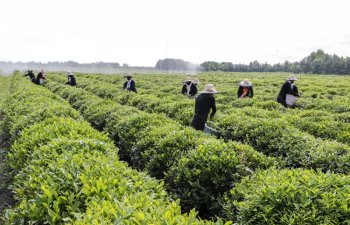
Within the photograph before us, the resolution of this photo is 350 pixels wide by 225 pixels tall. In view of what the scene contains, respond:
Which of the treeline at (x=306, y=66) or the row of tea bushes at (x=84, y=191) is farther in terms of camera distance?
the treeline at (x=306, y=66)

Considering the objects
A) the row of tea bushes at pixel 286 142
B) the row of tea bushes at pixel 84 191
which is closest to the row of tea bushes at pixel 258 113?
the row of tea bushes at pixel 286 142

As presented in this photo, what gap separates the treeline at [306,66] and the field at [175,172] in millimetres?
98291

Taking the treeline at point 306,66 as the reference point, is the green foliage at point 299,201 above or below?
below

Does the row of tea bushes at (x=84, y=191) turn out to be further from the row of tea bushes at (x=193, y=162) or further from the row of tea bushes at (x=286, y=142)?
the row of tea bushes at (x=286, y=142)

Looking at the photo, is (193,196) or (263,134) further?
(263,134)

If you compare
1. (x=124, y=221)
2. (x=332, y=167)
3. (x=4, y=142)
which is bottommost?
(x=4, y=142)

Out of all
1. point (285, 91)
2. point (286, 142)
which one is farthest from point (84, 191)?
point (285, 91)

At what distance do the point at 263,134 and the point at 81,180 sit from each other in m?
5.47

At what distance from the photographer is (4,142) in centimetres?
1019

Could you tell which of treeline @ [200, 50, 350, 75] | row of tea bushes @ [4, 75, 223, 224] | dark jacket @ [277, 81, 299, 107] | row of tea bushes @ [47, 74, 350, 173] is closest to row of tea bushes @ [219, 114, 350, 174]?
row of tea bushes @ [47, 74, 350, 173]

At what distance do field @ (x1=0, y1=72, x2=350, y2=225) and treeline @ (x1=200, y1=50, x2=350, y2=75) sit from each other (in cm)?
9829

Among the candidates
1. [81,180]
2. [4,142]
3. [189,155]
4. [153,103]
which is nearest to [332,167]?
[189,155]

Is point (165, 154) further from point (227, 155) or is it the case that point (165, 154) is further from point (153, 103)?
point (153, 103)

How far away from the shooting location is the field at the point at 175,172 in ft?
11.4
